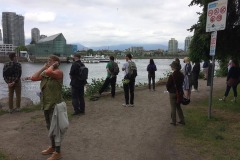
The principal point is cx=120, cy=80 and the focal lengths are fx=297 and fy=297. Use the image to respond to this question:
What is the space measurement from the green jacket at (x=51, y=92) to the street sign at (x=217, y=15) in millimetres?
4597

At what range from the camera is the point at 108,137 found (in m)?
6.68

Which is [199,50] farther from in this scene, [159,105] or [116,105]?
[116,105]

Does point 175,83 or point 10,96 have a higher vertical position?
point 175,83

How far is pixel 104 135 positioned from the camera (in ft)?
22.4

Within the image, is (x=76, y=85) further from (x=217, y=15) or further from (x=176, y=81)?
(x=217, y=15)

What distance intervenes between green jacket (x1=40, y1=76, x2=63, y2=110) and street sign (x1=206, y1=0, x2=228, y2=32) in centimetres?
460

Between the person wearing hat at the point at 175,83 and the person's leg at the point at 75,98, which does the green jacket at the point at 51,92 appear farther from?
the person's leg at the point at 75,98

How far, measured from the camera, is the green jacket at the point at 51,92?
5.22 meters

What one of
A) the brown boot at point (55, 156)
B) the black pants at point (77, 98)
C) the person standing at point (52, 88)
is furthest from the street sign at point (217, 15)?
the brown boot at point (55, 156)

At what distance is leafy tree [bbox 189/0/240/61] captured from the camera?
966 cm

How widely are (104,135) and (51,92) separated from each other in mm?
2101

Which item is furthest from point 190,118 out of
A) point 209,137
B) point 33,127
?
point 33,127

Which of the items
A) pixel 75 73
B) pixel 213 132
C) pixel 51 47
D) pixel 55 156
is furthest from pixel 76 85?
pixel 51 47

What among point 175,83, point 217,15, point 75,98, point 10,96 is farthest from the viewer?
point 10,96
